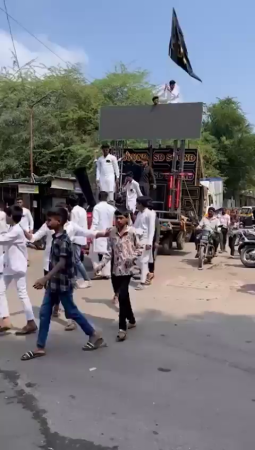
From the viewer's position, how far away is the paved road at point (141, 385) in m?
3.32

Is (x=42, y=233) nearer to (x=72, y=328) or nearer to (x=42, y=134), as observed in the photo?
(x=72, y=328)

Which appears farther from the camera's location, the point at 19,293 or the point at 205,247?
the point at 205,247

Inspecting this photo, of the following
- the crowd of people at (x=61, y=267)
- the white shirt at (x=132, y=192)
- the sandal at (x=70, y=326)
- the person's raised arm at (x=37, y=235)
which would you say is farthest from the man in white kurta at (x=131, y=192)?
the sandal at (x=70, y=326)

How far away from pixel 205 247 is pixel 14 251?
6724mm

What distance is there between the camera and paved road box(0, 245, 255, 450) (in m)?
3.32

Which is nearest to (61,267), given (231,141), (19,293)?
(19,293)

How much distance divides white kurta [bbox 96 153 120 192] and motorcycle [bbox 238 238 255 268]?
12.1 ft

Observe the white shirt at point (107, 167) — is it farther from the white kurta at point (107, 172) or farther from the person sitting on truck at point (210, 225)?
the person sitting on truck at point (210, 225)

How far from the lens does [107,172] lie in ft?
36.3

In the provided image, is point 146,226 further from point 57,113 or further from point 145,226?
point 57,113

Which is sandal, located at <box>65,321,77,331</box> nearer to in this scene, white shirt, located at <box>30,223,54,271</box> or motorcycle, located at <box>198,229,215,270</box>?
white shirt, located at <box>30,223,54,271</box>

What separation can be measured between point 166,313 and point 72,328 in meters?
1.51

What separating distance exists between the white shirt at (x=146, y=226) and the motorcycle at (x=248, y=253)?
4.34 metres

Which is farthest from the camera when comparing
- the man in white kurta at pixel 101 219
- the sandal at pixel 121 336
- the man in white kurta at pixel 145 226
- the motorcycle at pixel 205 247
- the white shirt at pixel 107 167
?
the motorcycle at pixel 205 247
